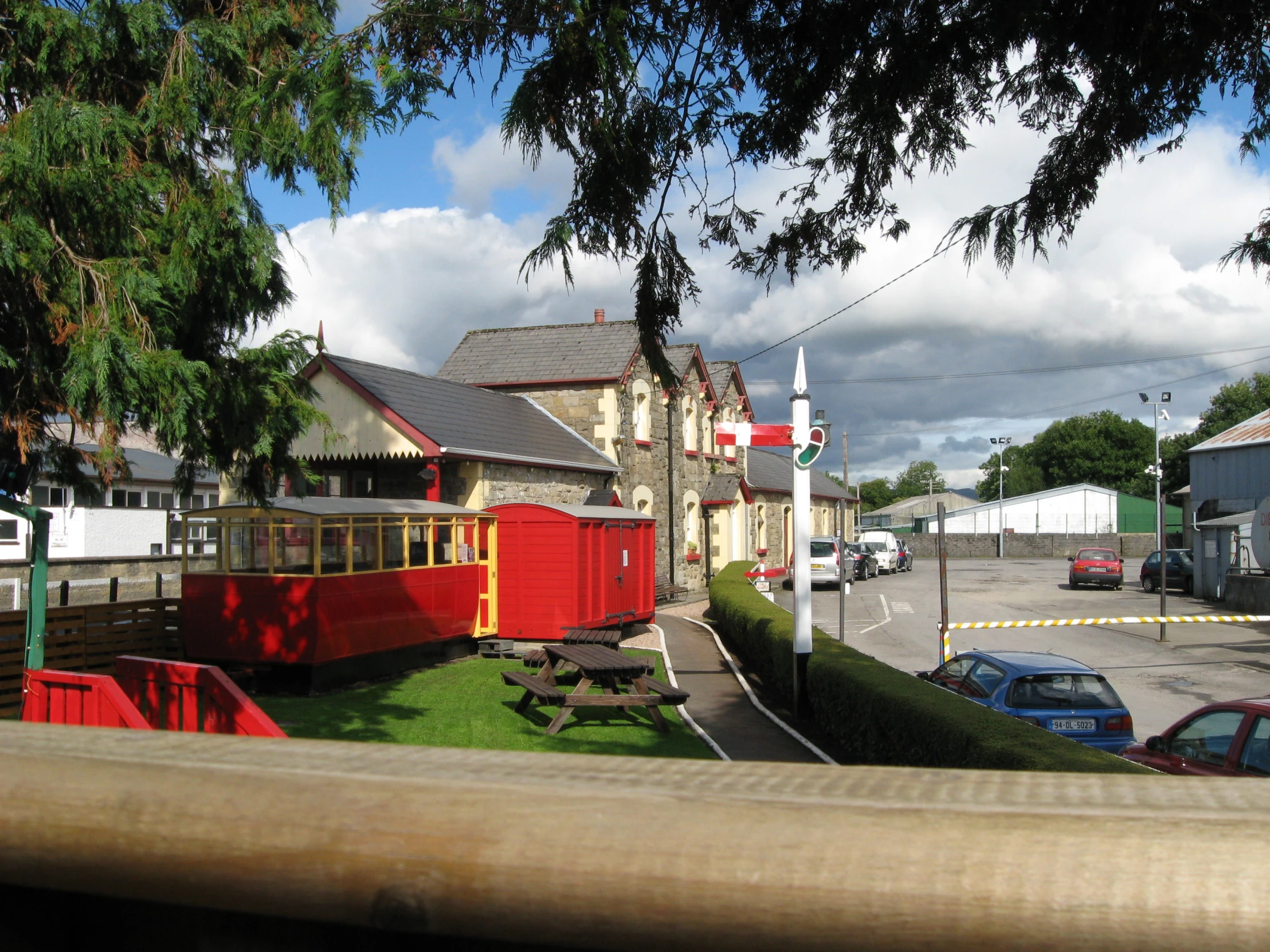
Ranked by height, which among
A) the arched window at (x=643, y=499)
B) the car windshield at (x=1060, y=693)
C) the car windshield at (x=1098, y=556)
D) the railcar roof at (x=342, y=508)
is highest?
the arched window at (x=643, y=499)

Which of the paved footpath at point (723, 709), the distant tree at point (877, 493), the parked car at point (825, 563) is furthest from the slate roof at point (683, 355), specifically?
the distant tree at point (877, 493)

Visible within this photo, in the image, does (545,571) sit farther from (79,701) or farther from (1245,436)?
(1245,436)

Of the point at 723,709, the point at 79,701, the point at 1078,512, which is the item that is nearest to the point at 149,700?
the point at 79,701

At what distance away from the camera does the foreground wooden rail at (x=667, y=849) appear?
839mm

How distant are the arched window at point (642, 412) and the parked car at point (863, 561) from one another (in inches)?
545

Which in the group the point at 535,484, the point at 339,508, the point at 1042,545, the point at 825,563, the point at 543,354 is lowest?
the point at 825,563

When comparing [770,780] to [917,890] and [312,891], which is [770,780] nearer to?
[917,890]

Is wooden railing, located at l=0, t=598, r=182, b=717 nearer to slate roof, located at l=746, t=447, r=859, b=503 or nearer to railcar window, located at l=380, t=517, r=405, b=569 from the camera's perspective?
railcar window, located at l=380, t=517, r=405, b=569

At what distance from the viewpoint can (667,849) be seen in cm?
90

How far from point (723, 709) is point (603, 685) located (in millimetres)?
2024

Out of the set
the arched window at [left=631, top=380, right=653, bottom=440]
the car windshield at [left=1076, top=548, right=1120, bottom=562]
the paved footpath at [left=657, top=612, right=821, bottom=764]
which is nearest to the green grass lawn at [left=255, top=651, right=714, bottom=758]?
the paved footpath at [left=657, top=612, right=821, bottom=764]

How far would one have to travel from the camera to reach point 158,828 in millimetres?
1016

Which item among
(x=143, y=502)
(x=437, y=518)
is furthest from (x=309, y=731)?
(x=143, y=502)

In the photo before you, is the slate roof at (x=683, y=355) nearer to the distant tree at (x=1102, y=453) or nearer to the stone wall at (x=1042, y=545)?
the stone wall at (x=1042, y=545)
